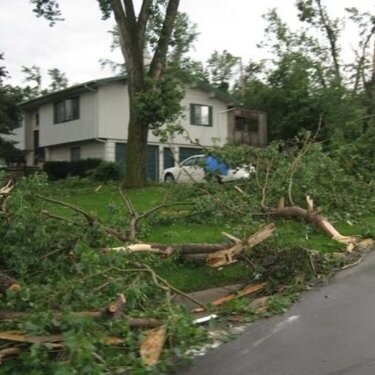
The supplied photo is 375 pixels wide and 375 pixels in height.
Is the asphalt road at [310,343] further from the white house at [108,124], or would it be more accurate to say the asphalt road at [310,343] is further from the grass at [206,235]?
the white house at [108,124]

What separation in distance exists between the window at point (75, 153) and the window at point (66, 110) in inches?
60.6

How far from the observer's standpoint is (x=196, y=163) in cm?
1262

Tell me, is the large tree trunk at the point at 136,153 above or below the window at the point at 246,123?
below

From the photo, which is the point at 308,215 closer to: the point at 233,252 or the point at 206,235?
the point at 206,235

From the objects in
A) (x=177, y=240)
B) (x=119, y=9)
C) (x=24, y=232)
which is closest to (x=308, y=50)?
(x=119, y=9)

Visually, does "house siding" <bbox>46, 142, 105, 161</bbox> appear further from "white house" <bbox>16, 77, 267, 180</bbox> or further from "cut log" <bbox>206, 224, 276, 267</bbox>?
"cut log" <bbox>206, 224, 276, 267</bbox>

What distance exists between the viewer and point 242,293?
7.53 metres

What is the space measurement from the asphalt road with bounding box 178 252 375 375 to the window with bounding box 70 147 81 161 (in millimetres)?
25880

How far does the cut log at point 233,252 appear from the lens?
796cm

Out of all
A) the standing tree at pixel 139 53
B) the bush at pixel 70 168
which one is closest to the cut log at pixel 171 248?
the standing tree at pixel 139 53

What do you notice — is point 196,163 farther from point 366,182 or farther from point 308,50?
point 308,50

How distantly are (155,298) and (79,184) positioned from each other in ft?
56.3

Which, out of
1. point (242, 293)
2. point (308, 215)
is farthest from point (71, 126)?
point (242, 293)

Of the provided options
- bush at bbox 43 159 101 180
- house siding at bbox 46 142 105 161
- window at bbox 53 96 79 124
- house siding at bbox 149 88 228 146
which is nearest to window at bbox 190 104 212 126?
house siding at bbox 149 88 228 146
